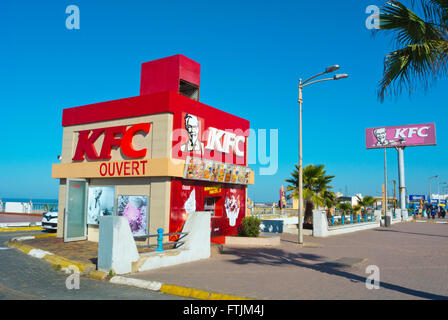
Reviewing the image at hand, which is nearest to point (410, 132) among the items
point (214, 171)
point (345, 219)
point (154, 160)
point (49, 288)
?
point (345, 219)

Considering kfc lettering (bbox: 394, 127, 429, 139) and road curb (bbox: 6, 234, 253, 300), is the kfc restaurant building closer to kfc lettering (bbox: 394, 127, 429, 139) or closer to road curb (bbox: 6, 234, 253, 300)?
road curb (bbox: 6, 234, 253, 300)

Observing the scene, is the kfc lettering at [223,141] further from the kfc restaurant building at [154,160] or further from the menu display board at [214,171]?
the menu display board at [214,171]

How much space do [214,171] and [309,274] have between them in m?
7.59

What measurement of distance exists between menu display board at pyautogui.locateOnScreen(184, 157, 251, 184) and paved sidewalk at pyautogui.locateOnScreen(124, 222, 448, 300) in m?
3.35

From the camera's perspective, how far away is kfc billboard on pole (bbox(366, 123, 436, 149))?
Answer: 52.6 m

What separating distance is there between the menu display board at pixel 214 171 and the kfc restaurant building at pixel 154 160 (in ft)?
0.14

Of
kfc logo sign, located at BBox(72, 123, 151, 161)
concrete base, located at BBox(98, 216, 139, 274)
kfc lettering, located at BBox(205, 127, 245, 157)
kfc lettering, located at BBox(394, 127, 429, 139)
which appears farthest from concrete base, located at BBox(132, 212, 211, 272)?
kfc lettering, located at BBox(394, 127, 429, 139)

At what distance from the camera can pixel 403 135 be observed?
179 ft

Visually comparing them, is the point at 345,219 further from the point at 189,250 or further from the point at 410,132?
the point at 410,132

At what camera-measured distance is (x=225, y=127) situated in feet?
59.9

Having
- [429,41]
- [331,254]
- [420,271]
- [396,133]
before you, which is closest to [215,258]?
[331,254]

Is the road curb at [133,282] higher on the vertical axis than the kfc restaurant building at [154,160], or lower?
lower

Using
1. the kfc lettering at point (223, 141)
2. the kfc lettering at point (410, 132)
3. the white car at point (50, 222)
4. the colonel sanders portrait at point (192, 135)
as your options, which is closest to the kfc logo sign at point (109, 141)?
the colonel sanders portrait at point (192, 135)

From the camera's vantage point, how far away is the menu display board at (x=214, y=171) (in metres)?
14.9
